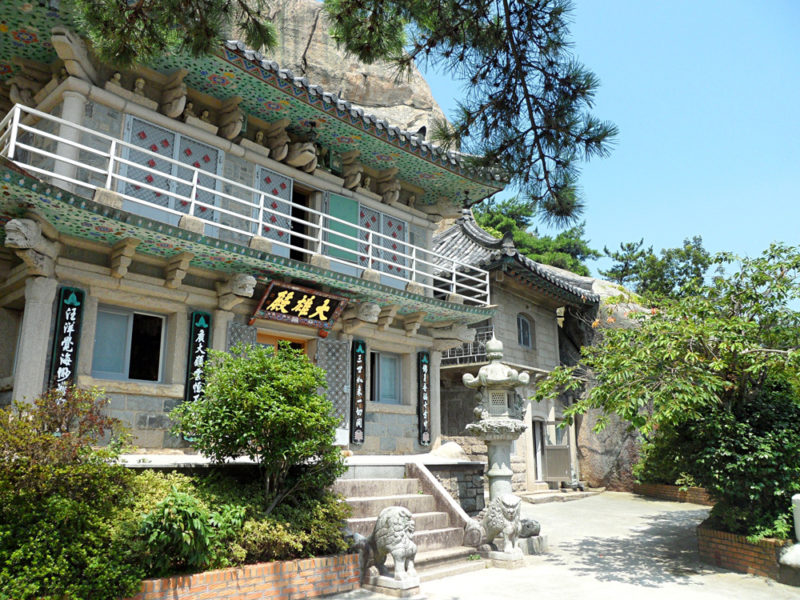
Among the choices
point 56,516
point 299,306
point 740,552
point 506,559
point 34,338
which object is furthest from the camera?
point 299,306

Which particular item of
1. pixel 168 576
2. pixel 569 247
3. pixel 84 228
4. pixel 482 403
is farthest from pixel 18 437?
pixel 569 247

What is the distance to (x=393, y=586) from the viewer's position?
657 cm

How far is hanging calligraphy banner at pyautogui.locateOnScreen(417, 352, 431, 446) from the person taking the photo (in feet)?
42.8

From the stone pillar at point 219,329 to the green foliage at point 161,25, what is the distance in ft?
16.9

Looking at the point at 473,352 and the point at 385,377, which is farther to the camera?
the point at 473,352

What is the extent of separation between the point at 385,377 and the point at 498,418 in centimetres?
397

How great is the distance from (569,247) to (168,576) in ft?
90.4

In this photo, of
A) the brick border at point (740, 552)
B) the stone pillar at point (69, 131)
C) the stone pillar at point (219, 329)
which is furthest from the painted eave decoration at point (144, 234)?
the brick border at point (740, 552)

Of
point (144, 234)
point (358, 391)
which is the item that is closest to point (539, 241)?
point (358, 391)

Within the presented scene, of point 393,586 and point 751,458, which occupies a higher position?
point 751,458

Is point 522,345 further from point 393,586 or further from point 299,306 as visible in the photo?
point 393,586

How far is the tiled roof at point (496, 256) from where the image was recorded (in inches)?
656

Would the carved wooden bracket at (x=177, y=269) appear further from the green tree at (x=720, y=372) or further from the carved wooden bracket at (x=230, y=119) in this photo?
the green tree at (x=720, y=372)

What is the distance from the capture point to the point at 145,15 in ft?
16.8
